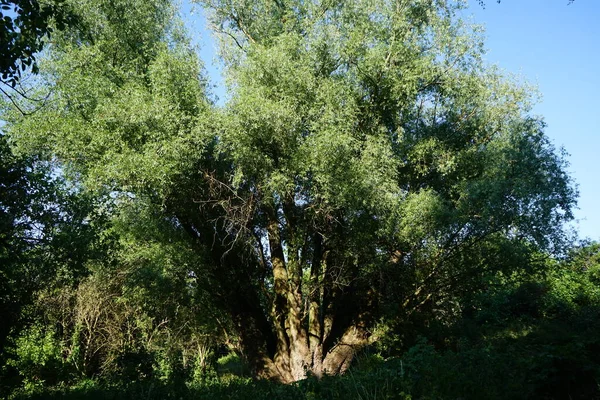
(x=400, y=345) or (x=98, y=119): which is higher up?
(x=98, y=119)

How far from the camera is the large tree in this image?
11.9 metres

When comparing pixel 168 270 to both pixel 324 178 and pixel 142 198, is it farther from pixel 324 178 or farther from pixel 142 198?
pixel 324 178

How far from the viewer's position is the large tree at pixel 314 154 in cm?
1193

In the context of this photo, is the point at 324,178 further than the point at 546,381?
Yes

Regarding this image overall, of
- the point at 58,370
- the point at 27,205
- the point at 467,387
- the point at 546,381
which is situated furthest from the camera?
the point at 58,370

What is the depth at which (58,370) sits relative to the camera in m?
17.1

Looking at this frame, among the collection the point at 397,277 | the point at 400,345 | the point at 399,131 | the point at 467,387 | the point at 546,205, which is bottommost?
the point at 467,387

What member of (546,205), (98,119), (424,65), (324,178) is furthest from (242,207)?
(546,205)

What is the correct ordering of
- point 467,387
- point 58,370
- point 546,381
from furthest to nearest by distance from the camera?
Result: point 58,370 → point 546,381 → point 467,387

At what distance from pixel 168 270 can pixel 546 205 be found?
1018cm

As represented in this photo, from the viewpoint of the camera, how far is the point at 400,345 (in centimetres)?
1358

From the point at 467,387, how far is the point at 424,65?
9.47 meters

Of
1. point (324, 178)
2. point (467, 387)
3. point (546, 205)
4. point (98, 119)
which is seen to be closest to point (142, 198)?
point (98, 119)

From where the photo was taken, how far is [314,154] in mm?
11398
